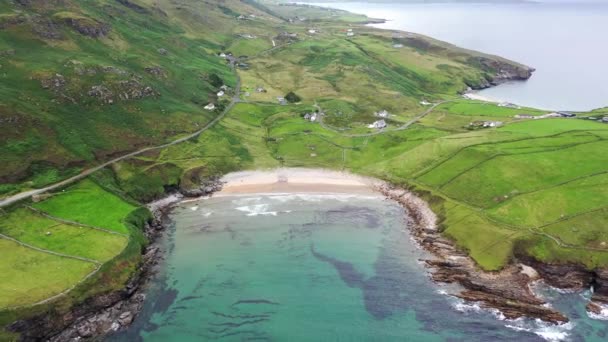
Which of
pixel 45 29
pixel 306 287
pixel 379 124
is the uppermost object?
pixel 45 29

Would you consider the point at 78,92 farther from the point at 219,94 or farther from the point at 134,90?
the point at 219,94

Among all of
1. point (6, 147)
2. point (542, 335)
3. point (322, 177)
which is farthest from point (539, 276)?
point (6, 147)

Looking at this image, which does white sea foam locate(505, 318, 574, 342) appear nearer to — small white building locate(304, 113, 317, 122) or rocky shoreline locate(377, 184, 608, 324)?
rocky shoreline locate(377, 184, 608, 324)

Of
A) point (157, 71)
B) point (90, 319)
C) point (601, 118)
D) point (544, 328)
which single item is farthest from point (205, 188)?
point (601, 118)

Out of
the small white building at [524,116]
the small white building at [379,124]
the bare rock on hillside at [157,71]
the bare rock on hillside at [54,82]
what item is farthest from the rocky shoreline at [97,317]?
the small white building at [524,116]

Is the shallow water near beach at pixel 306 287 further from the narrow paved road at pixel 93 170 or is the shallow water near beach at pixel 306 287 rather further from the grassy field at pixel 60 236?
the narrow paved road at pixel 93 170

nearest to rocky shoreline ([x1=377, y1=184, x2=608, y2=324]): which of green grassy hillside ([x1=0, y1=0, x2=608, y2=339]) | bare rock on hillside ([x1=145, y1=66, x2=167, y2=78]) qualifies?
green grassy hillside ([x1=0, y1=0, x2=608, y2=339])
